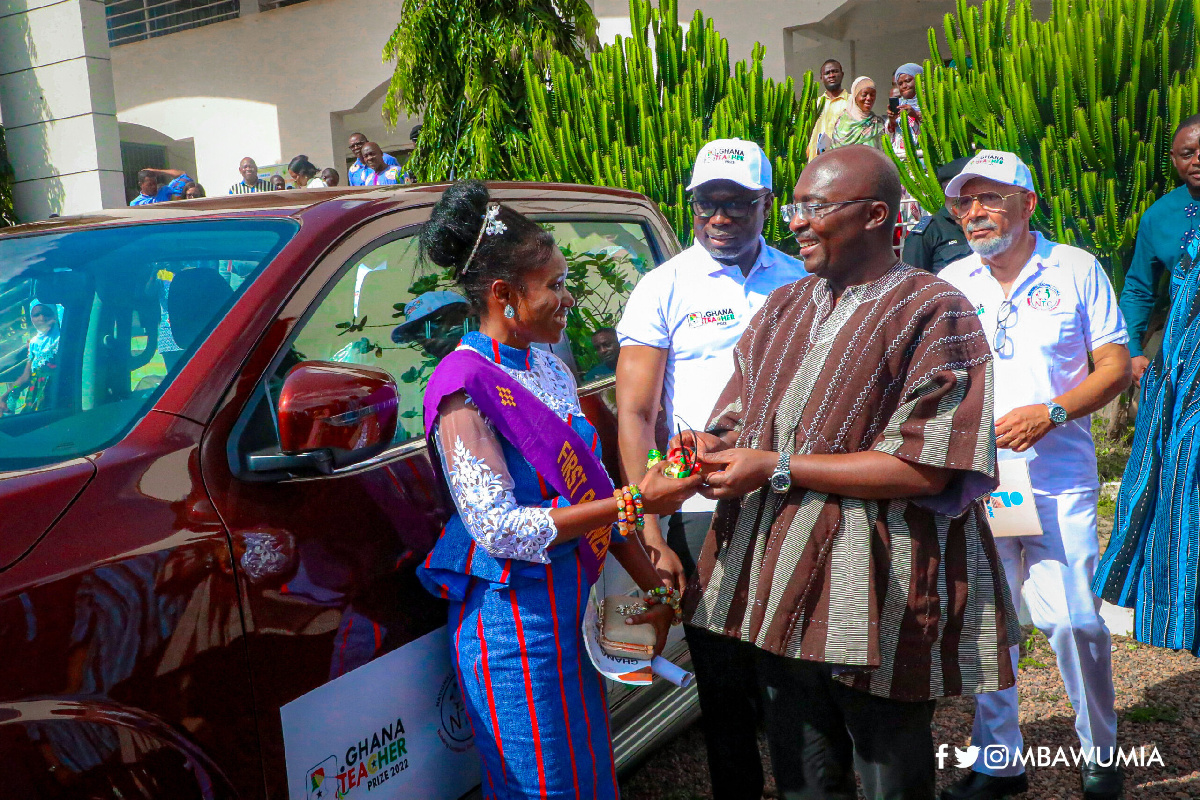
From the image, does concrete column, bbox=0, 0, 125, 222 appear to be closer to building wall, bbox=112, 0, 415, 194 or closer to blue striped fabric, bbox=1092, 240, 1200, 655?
building wall, bbox=112, 0, 415, 194

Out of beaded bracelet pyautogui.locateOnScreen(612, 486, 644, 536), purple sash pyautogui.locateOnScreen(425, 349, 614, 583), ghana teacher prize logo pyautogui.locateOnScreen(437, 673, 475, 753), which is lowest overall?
ghana teacher prize logo pyautogui.locateOnScreen(437, 673, 475, 753)

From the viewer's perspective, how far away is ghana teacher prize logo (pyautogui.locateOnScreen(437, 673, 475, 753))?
225 centimetres

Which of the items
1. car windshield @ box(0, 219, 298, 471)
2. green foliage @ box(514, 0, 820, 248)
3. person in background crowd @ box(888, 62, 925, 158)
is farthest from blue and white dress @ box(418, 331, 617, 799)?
person in background crowd @ box(888, 62, 925, 158)

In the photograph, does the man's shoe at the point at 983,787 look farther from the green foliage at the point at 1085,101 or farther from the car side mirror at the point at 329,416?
the green foliage at the point at 1085,101

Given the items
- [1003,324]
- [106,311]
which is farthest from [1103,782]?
[106,311]

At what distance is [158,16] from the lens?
16.4 m

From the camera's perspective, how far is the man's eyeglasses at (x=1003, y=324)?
126 inches

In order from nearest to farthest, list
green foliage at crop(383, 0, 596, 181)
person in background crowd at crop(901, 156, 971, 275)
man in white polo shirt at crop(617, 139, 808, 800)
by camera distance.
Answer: man in white polo shirt at crop(617, 139, 808, 800) < person in background crowd at crop(901, 156, 971, 275) < green foliage at crop(383, 0, 596, 181)

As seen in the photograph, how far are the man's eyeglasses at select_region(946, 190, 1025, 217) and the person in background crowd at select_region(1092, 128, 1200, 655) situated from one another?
0.57m

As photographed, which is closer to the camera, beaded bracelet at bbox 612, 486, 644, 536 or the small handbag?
beaded bracelet at bbox 612, 486, 644, 536

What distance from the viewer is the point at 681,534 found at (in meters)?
2.95

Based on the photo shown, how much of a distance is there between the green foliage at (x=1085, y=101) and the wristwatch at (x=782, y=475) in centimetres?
510

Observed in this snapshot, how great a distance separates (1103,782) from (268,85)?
49.1ft

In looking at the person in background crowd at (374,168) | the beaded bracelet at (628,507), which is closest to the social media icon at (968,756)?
the beaded bracelet at (628,507)
